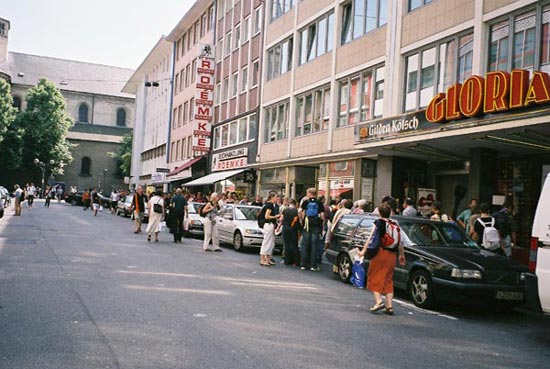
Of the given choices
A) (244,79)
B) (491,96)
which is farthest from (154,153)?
(491,96)

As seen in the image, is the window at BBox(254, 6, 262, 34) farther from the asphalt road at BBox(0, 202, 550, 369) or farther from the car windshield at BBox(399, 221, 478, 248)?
the car windshield at BBox(399, 221, 478, 248)

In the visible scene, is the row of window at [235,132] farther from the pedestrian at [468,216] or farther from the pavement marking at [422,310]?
the pavement marking at [422,310]

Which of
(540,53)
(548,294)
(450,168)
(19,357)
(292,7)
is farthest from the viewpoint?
(292,7)

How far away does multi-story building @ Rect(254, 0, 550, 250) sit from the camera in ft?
45.4

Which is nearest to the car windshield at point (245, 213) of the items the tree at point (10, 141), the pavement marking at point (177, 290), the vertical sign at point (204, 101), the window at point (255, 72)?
the pavement marking at point (177, 290)

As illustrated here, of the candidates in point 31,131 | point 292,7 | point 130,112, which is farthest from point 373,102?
point 130,112

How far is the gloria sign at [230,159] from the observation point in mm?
33031

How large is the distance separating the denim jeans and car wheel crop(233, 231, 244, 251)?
147 inches

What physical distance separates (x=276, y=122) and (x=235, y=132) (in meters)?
6.44

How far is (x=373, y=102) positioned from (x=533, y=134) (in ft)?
26.6

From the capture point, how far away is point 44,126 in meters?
71.8

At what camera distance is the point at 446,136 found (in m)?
14.4

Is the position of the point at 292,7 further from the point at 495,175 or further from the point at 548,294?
the point at 548,294

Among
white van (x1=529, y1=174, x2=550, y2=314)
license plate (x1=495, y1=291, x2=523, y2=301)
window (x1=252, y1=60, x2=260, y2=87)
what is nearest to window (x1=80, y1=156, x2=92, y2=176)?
window (x1=252, y1=60, x2=260, y2=87)
